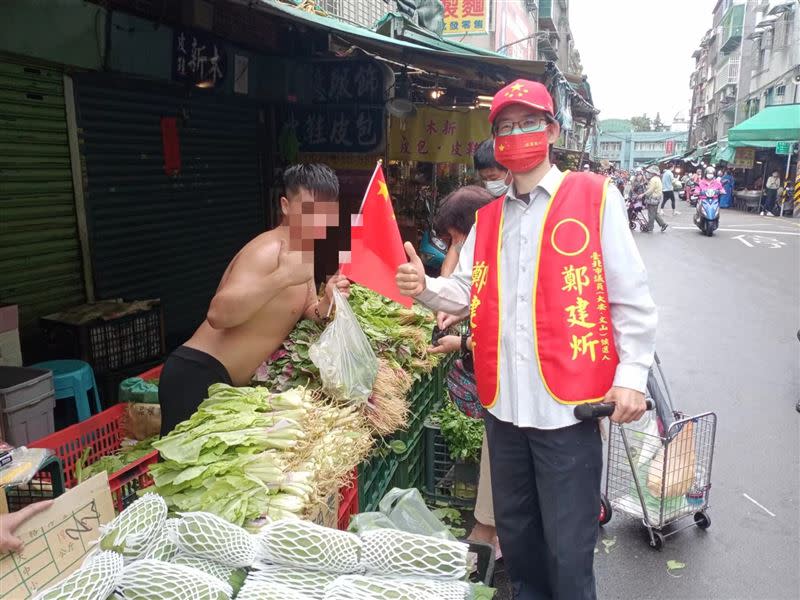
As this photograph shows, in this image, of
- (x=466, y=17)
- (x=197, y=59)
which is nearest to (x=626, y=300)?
(x=197, y=59)

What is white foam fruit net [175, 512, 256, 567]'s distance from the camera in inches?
79.4

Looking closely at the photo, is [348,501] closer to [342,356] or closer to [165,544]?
[342,356]

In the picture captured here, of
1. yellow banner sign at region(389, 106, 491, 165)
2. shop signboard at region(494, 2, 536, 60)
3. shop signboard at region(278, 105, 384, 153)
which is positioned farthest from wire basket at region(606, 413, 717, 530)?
shop signboard at region(494, 2, 536, 60)

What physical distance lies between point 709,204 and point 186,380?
2051 centimetres

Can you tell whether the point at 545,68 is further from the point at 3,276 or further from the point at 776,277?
the point at 776,277

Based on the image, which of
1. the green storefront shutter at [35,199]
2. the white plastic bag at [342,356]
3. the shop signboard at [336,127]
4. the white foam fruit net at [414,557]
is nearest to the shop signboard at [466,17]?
the shop signboard at [336,127]

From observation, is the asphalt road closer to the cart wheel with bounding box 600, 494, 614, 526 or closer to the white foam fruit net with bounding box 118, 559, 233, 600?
the cart wheel with bounding box 600, 494, 614, 526

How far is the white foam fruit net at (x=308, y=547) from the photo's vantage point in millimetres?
2000

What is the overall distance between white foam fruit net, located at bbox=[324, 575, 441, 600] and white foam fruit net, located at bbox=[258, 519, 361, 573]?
0.07m

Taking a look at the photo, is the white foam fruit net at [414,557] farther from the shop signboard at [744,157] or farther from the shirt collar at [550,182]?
the shop signboard at [744,157]

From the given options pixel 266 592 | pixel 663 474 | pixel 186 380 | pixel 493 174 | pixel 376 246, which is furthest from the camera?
pixel 493 174

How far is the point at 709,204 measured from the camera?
20047 millimetres

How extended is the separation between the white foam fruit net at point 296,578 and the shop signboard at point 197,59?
5.62 metres

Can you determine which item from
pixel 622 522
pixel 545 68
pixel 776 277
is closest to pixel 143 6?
pixel 545 68
